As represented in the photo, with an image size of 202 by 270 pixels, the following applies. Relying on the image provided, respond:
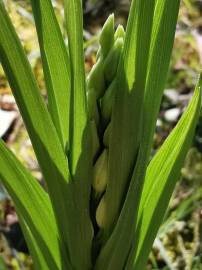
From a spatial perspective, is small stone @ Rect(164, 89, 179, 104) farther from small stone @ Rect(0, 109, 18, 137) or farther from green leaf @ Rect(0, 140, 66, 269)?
green leaf @ Rect(0, 140, 66, 269)

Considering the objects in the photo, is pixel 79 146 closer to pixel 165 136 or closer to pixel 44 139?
pixel 44 139

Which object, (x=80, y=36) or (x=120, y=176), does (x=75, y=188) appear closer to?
(x=120, y=176)

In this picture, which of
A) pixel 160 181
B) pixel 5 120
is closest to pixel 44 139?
pixel 160 181

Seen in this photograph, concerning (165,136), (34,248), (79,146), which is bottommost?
(165,136)

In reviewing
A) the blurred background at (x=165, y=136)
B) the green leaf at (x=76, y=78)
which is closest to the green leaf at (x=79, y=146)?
the green leaf at (x=76, y=78)

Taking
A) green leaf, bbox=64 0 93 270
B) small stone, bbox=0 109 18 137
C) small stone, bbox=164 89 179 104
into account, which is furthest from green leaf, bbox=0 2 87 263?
small stone, bbox=164 89 179 104

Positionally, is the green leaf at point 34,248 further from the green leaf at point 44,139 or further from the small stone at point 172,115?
the small stone at point 172,115
